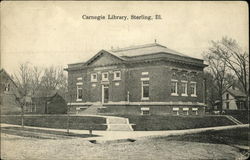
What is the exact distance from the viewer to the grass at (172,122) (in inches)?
481

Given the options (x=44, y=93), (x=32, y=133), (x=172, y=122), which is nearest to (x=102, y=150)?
(x=32, y=133)

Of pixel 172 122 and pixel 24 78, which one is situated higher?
pixel 24 78

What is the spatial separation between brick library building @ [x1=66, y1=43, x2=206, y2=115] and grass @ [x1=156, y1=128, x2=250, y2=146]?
1.40 m

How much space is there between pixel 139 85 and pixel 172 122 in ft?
7.73

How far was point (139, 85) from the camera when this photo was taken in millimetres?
14883

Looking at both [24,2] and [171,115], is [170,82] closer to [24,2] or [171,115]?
[171,115]

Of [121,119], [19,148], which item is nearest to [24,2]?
[19,148]

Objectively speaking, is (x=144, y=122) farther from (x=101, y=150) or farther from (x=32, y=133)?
(x=32, y=133)

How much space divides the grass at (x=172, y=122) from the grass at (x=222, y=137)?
648 millimetres

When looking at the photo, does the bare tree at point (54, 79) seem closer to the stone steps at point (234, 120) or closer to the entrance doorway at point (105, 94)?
the entrance doorway at point (105, 94)

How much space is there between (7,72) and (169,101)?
631cm

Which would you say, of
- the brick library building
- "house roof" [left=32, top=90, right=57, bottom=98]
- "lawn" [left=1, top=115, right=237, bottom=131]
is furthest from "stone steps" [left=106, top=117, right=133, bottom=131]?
"house roof" [left=32, top=90, right=57, bottom=98]

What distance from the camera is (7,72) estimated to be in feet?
28.8

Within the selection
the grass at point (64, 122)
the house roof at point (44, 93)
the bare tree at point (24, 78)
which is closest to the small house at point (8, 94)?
the bare tree at point (24, 78)
